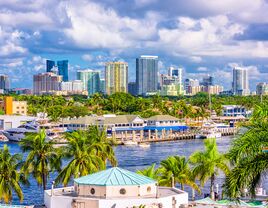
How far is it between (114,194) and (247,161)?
1299 centimetres

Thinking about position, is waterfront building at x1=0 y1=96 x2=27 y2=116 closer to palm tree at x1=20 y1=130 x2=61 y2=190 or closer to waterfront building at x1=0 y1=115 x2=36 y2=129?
waterfront building at x1=0 y1=115 x2=36 y2=129

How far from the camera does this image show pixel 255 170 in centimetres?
1588

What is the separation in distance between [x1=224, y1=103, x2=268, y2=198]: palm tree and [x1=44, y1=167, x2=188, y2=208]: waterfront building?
1190 centimetres

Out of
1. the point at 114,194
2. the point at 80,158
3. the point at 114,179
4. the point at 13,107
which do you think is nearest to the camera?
the point at 114,194

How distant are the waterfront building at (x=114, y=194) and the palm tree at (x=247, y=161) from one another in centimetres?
1190

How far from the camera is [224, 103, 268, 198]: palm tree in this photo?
15.5 meters

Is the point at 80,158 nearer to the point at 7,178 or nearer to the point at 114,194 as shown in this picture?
the point at 7,178

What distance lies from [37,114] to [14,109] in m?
7.13

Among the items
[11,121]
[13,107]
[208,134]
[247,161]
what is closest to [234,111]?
[208,134]

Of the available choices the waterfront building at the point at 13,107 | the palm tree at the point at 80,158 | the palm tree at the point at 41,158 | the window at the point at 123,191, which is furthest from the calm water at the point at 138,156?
the waterfront building at the point at 13,107

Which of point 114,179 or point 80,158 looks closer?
point 114,179

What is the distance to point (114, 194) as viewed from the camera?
92.1 feet

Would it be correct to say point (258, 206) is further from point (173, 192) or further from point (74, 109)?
point (74, 109)

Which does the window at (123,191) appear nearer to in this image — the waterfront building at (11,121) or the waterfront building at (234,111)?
the waterfront building at (11,121)
